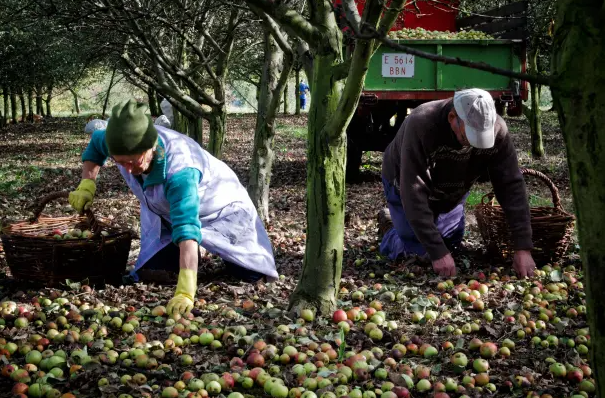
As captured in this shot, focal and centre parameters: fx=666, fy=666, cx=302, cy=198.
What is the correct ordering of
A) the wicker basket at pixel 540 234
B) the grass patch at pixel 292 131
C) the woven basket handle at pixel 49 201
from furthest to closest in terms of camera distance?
the grass patch at pixel 292 131 → the wicker basket at pixel 540 234 → the woven basket handle at pixel 49 201

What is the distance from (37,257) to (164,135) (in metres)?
1.17

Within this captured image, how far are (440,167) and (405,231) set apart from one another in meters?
0.63

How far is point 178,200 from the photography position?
4.24 meters

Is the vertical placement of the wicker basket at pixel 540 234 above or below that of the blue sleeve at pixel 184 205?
below

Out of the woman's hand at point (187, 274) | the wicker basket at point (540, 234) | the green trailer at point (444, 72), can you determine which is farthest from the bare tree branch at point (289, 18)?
the green trailer at point (444, 72)

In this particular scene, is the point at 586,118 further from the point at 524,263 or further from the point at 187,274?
the point at 524,263

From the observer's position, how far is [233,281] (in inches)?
197

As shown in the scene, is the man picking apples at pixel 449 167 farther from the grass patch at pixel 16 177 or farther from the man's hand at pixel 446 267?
the grass patch at pixel 16 177

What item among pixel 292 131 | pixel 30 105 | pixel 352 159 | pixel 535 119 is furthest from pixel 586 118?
pixel 30 105

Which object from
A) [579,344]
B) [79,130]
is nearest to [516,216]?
[579,344]

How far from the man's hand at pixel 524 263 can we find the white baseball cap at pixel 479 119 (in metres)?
0.90

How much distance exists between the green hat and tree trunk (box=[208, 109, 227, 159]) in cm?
359

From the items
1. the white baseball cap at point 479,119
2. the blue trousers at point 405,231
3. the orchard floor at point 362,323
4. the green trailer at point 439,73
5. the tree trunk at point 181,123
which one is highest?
the green trailer at point 439,73

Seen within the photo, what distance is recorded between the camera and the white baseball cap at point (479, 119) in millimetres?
4492
